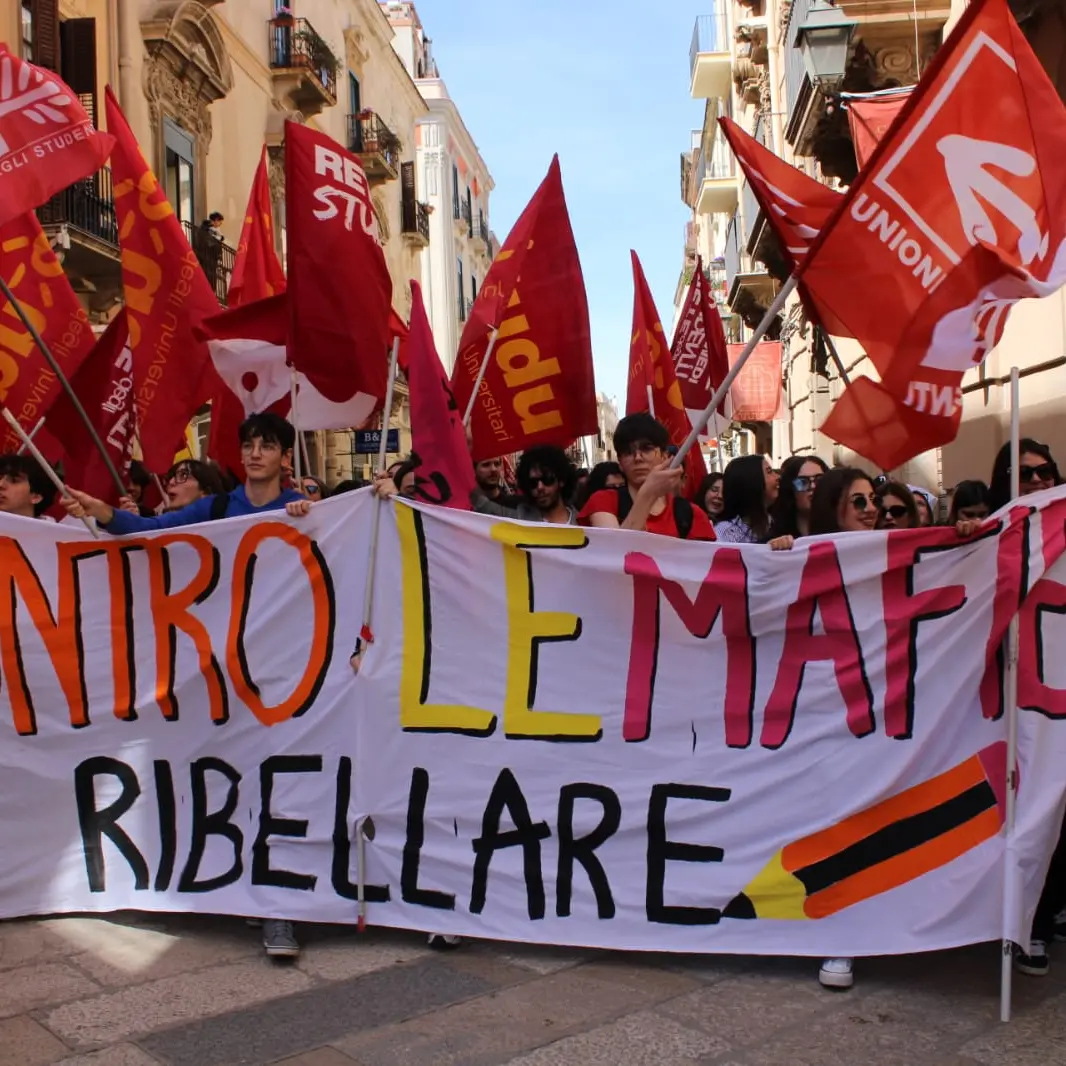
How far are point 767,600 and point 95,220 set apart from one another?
36.9 ft

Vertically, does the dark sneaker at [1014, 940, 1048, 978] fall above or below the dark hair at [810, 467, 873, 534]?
below

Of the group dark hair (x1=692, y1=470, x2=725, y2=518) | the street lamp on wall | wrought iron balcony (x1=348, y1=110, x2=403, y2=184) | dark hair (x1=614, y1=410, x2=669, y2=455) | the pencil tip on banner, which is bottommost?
the pencil tip on banner

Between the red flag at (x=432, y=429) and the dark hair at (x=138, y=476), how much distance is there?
3140 millimetres

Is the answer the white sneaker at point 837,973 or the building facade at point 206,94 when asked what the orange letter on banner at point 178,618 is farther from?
the building facade at point 206,94

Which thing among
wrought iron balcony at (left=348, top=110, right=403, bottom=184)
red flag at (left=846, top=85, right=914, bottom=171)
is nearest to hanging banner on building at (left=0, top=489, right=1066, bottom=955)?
red flag at (left=846, top=85, right=914, bottom=171)

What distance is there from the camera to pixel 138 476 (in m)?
7.05

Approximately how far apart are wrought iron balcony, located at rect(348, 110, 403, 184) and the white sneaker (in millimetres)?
22937

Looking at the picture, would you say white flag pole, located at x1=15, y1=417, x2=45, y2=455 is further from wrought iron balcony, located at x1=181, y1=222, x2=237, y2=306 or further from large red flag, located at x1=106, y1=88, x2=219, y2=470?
wrought iron balcony, located at x1=181, y1=222, x2=237, y2=306

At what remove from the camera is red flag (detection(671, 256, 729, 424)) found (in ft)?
28.7

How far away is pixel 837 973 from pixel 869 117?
17.6ft

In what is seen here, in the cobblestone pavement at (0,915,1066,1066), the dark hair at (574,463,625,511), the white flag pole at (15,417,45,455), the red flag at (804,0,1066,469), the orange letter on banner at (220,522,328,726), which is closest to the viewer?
the cobblestone pavement at (0,915,1066,1066)

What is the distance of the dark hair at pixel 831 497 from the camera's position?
429 centimetres

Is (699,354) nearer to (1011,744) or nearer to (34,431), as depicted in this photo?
(34,431)

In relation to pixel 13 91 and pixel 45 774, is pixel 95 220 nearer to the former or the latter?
pixel 13 91
